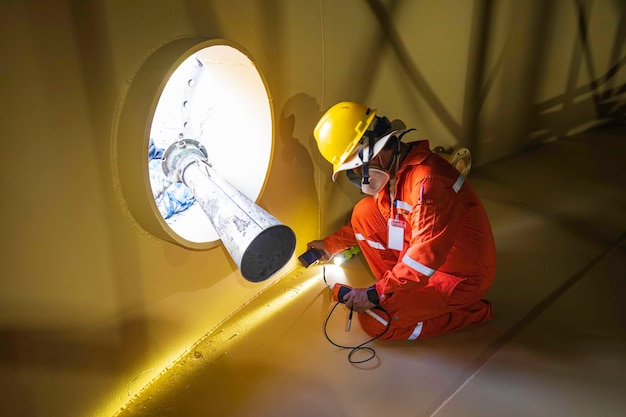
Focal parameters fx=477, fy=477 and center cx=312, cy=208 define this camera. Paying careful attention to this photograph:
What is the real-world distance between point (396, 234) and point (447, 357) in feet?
1.85

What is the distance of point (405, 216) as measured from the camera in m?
2.07

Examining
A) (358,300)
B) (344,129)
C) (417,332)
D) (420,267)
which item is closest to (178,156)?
(344,129)

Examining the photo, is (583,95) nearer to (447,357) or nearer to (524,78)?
(524,78)

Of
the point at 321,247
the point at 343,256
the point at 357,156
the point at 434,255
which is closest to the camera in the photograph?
the point at 434,255

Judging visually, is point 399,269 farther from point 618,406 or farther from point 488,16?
point 488,16

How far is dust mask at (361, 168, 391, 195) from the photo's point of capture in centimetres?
201

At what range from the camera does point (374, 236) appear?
2367 millimetres

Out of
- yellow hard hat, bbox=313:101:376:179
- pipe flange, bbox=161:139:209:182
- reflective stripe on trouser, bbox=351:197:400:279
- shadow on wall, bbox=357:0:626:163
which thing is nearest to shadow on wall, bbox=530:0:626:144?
shadow on wall, bbox=357:0:626:163

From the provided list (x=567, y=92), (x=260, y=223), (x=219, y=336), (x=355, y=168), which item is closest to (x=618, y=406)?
(x=355, y=168)

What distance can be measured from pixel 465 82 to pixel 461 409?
2605 millimetres

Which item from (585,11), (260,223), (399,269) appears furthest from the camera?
(585,11)

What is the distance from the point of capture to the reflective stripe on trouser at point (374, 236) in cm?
236

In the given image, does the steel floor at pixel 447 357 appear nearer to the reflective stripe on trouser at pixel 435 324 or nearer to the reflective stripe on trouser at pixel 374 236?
the reflective stripe on trouser at pixel 435 324

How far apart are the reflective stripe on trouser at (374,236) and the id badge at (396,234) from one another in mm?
154
